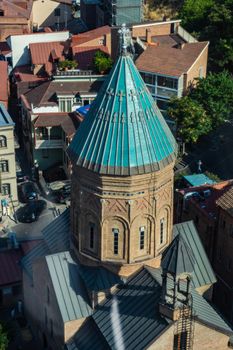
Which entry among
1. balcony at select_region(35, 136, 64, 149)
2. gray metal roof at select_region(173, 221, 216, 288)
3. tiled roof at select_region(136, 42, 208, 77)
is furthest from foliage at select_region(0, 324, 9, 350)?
tiled roof at select_region(136, 42, 208, 77)

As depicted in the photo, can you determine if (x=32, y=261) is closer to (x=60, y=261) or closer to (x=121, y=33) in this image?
(x=60, y=261)

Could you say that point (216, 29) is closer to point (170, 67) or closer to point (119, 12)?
point (119, 12)

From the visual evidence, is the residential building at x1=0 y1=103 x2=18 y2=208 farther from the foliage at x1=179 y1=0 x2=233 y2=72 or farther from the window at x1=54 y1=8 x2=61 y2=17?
the window at x1=54 y1=8 x2=61 y2=17

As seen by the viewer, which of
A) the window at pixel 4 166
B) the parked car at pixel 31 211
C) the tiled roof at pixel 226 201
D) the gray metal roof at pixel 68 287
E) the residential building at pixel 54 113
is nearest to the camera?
the gray metal roof at pixel 68 287

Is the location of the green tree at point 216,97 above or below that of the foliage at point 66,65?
below

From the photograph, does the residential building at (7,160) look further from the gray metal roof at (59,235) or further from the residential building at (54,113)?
the gray metal roof at (59,235)

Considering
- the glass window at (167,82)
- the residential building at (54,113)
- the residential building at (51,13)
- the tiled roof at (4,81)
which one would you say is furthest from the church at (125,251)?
the residential building at (51,13)

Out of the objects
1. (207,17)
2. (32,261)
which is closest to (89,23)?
(207,17)
